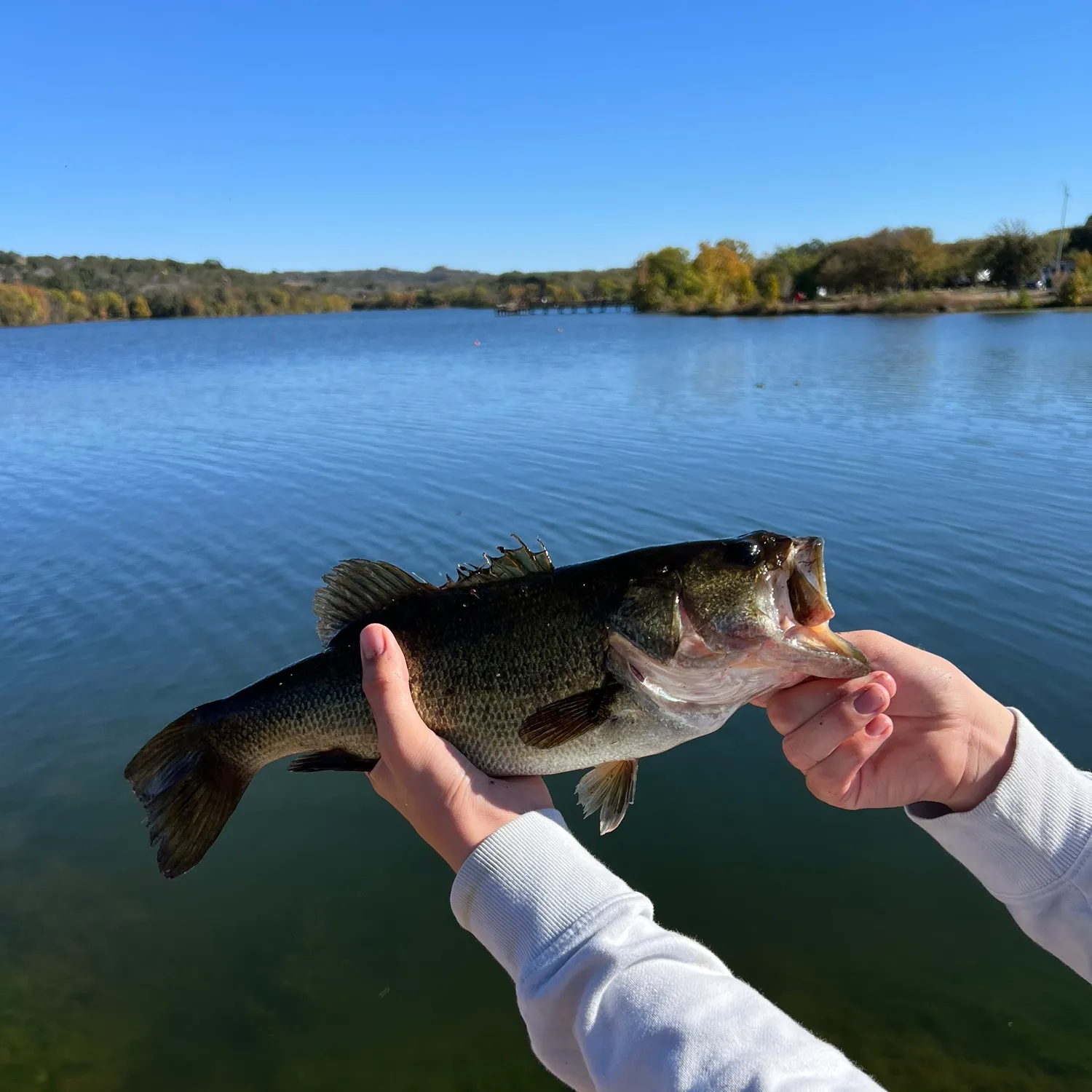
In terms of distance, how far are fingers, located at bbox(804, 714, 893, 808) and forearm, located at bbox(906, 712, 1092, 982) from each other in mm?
306

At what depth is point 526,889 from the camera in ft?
6.63

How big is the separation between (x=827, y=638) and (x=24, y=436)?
25.6m

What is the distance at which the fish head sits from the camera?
2.74 metres

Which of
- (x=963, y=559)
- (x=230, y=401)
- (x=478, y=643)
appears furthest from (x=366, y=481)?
(x=230, y=401)

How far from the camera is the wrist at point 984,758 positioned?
8.77ft

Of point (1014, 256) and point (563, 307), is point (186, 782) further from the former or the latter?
point (563, 307)

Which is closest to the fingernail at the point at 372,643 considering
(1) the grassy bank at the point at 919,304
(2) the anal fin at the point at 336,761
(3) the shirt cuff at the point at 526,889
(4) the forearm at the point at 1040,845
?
(2) the anal fin at the point at 336,761

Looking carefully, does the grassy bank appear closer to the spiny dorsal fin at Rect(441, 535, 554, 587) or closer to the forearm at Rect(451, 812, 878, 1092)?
the spiny dorsal fin at Rect(441, 535, 554, 587)

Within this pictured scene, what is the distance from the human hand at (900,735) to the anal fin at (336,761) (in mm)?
1521

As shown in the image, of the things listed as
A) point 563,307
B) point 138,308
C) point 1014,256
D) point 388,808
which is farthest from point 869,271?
point 138,308

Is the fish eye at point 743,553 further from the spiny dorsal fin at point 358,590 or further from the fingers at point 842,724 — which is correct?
the spiny dorsal fin at point 358,590

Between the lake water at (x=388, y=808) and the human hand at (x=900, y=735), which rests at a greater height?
the human hand at (x=900, y=735)

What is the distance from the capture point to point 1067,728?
7121 millimetres

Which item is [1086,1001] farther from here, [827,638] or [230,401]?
[230,401]
